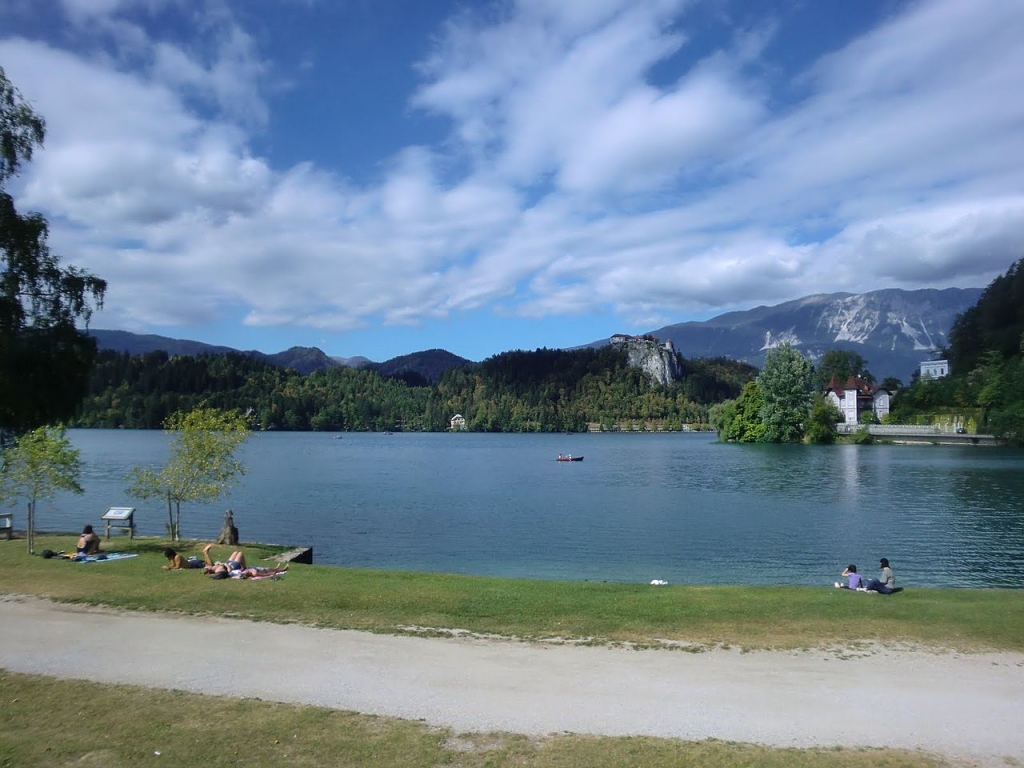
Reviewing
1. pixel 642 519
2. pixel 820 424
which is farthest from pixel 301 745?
pixel 820 424

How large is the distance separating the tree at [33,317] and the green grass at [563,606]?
470 centimetres

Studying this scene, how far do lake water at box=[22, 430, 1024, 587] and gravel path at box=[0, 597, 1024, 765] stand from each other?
14638 millimetres

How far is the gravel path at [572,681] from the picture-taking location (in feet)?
31.1

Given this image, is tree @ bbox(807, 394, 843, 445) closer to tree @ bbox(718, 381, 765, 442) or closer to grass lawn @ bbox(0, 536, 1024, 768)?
tree @ bbox(718, 381, 765, 442)

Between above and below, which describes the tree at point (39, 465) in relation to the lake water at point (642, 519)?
above

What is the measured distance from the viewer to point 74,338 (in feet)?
59.1

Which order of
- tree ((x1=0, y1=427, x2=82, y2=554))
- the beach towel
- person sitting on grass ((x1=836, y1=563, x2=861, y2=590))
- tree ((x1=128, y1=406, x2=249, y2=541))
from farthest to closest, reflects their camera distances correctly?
tree ((x1=128, y1=406, x2=249, y2=541)) → tree ((x1=0, y1=427, x2=82, y2=554)) → the beach towel → person sitting on grass ((x1=836, y1=563, x2=861, y2=590))

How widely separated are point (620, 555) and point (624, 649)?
64.8 feet

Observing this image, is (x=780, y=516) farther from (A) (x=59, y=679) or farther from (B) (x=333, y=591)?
(A) (x=59, y=679)

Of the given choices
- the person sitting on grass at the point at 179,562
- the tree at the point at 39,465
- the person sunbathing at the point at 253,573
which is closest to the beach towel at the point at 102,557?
the person sitting on grass at the point at 179,562

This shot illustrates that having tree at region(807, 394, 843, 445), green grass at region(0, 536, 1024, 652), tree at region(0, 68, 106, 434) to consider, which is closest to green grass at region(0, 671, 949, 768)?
green grass at region(0, 536, 1024, 652)

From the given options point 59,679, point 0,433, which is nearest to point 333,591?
point 59,679

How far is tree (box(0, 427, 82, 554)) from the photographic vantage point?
990 inches

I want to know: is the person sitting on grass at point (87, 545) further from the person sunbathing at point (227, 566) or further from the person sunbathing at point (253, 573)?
the person sunbathing at point (253, 573)
